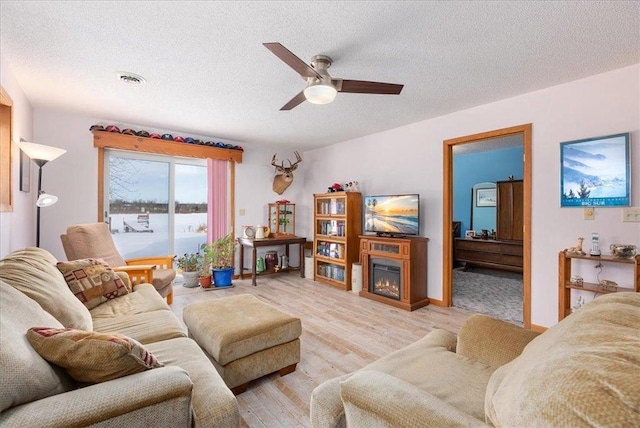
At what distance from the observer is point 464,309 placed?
365cm

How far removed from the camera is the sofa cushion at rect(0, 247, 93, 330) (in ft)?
4.93

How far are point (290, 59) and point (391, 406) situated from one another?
1924 millimetres

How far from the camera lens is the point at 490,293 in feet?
14.5

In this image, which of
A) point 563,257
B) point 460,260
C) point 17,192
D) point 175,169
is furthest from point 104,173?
point 460,260

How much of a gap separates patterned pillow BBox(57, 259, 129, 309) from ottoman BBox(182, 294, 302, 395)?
26.3 inches

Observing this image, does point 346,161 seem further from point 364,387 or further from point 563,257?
point 364,387

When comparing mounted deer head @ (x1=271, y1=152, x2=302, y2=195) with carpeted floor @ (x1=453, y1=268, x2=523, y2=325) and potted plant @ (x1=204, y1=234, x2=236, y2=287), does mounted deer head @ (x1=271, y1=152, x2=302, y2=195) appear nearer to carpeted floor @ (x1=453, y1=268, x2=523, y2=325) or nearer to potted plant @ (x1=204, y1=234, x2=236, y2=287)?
potted plant @ (x1=204, y1=234, x2=236, y2=287)

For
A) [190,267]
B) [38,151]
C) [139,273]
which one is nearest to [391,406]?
[139,273]

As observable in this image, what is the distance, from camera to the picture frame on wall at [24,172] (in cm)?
296

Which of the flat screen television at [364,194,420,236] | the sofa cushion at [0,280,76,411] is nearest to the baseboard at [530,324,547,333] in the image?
the flat screen television at [364,194,420,236]

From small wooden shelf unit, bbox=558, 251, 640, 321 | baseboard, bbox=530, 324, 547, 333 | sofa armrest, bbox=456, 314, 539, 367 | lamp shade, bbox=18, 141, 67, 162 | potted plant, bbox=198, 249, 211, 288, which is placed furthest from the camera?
potted plant, bbox=198, 249, 211, 288

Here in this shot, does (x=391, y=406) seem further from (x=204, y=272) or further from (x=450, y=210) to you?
→ (x=204, y=272)

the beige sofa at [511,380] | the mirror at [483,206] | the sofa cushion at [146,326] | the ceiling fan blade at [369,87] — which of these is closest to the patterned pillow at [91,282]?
the sofa cushion at [146,326]

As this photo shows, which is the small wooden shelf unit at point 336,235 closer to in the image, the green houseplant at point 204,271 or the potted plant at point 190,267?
the green houseplant at point 204,271
